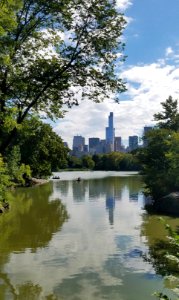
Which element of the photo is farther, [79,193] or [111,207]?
[79,193]

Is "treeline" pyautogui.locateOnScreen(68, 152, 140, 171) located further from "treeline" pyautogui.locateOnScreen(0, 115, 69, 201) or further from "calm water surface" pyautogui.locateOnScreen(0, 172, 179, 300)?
"calm water surface" pyautogui.locateOnScreen(0, 172, 179, 300)

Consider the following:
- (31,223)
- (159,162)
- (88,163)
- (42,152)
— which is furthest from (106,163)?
(31,223)

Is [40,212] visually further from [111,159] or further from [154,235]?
[111,159]

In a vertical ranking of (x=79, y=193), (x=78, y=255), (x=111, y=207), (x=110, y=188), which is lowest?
(x=78, y=255)

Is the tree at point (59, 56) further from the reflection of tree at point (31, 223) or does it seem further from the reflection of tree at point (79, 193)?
the reflection of tree at point (79, 193)

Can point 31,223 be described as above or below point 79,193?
below

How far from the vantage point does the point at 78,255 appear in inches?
758

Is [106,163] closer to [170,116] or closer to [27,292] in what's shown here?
[170,116]

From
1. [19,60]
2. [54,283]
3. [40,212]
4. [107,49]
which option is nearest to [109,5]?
[107,49]

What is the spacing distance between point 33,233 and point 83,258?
7539 millimetres

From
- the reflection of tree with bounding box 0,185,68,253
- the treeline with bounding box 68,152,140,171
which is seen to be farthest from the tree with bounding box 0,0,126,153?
the treeline with bounding box 68,152,140,171

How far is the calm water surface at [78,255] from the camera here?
14.1 meters

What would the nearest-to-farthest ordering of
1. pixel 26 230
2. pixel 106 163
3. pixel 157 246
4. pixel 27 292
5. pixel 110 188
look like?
pixel 27 292, pixel 157 246, pixel 26 230, pixel 110 188, pixel 106 163

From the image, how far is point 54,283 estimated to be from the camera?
14.8 m
